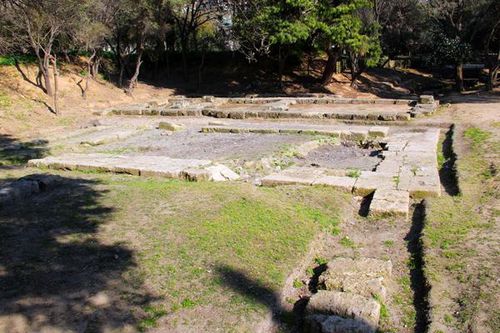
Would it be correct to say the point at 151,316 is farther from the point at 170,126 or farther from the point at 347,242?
the point at 170,126

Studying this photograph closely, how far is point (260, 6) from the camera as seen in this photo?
74.1ft

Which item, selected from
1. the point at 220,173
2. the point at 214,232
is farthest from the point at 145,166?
the point at 214,232

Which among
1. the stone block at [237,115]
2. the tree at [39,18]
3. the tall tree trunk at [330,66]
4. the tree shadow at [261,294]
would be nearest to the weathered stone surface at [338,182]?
the tree shadow at [261,294]

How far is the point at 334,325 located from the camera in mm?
3746

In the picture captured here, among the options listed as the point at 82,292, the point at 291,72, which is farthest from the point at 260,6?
the point at 82,292

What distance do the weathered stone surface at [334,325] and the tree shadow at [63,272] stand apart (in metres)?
1.50

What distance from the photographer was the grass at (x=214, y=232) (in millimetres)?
4371

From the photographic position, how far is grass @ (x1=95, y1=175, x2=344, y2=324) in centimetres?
437

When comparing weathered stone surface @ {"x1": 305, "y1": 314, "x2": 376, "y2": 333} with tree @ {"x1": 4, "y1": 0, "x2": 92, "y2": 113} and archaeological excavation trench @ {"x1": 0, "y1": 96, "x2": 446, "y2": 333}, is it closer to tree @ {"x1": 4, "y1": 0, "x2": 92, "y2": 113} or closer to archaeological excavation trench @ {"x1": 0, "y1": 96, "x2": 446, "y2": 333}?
archaeological excavation trench @ {"x1": 0, "y1": 96, "x2": 446, "y2": 333}

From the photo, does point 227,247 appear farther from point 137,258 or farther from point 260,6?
point 260,6

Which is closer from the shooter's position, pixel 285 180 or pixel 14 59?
pixel 285 180

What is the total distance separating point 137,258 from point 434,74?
113 ft

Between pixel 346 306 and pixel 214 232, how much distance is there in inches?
78.7

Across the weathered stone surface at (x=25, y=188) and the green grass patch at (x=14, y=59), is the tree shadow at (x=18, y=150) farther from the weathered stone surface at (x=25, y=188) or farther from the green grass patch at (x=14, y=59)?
the green grass patch at (x=14, y=59)
